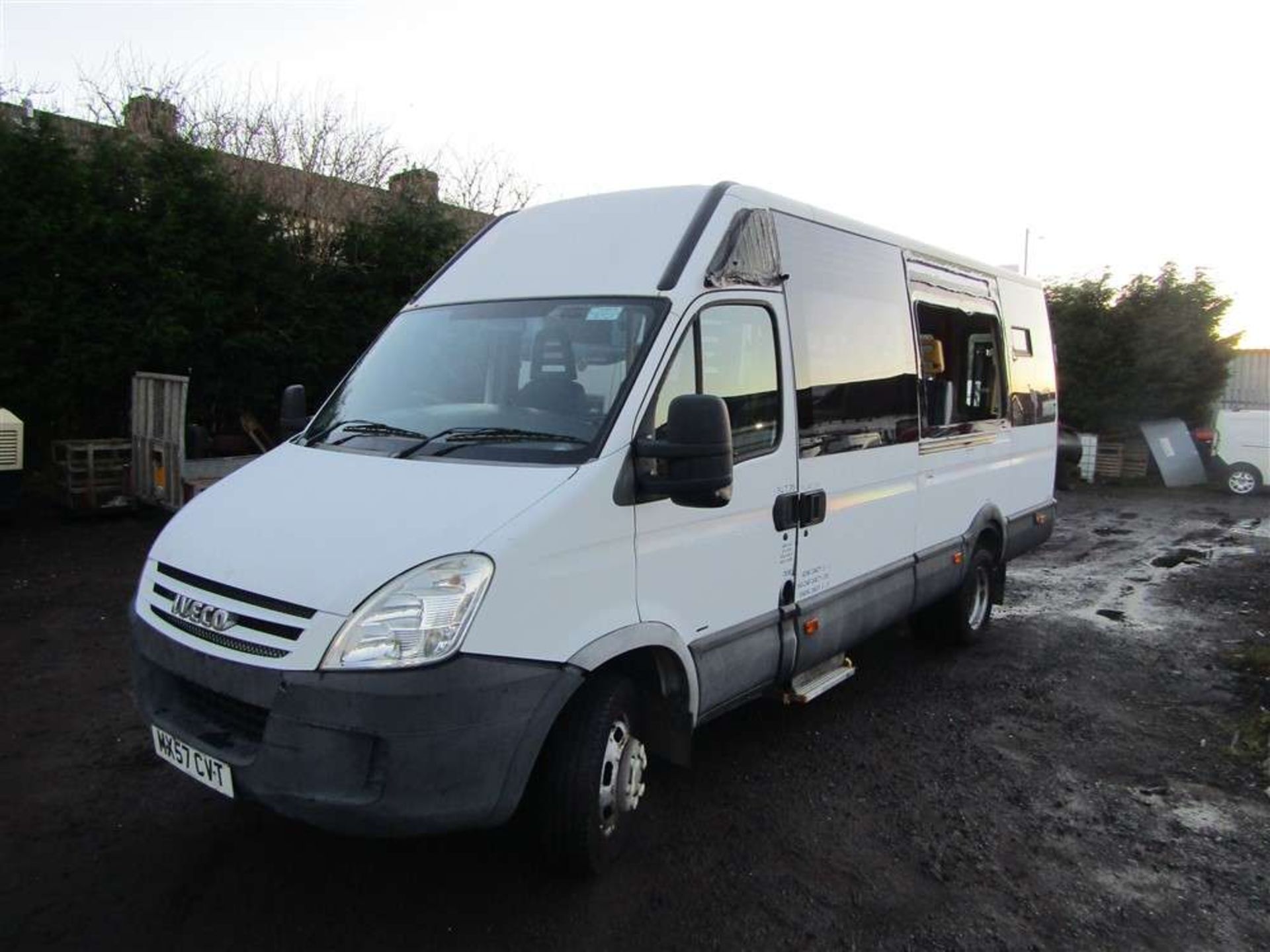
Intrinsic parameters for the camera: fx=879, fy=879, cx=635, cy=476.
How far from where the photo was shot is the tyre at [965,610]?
605cm

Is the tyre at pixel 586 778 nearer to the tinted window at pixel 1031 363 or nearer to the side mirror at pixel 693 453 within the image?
the side mirror at pixel 693 453

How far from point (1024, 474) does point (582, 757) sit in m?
5.02

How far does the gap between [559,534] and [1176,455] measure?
56.0 ft

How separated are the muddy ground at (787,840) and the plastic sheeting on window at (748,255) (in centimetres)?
230

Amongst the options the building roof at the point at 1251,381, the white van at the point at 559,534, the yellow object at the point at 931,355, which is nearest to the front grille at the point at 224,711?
the white van at the point at 559,534

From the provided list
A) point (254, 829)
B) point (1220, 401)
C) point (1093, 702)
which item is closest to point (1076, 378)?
point (1220, 401)

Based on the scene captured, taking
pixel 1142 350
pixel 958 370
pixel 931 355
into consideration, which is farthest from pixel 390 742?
pixel 1142 350

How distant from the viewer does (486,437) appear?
3.29 meters

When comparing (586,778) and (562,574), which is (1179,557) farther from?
(562,574)

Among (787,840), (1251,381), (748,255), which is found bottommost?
(787,840)

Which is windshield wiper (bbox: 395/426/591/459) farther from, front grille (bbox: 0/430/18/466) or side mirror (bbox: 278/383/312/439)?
front grille (bbox: 0/430/18/466)

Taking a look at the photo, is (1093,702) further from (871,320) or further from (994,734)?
(871,320)

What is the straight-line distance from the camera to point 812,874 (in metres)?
3.36

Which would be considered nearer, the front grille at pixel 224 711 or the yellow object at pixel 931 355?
the front grille at pixel 224 711
